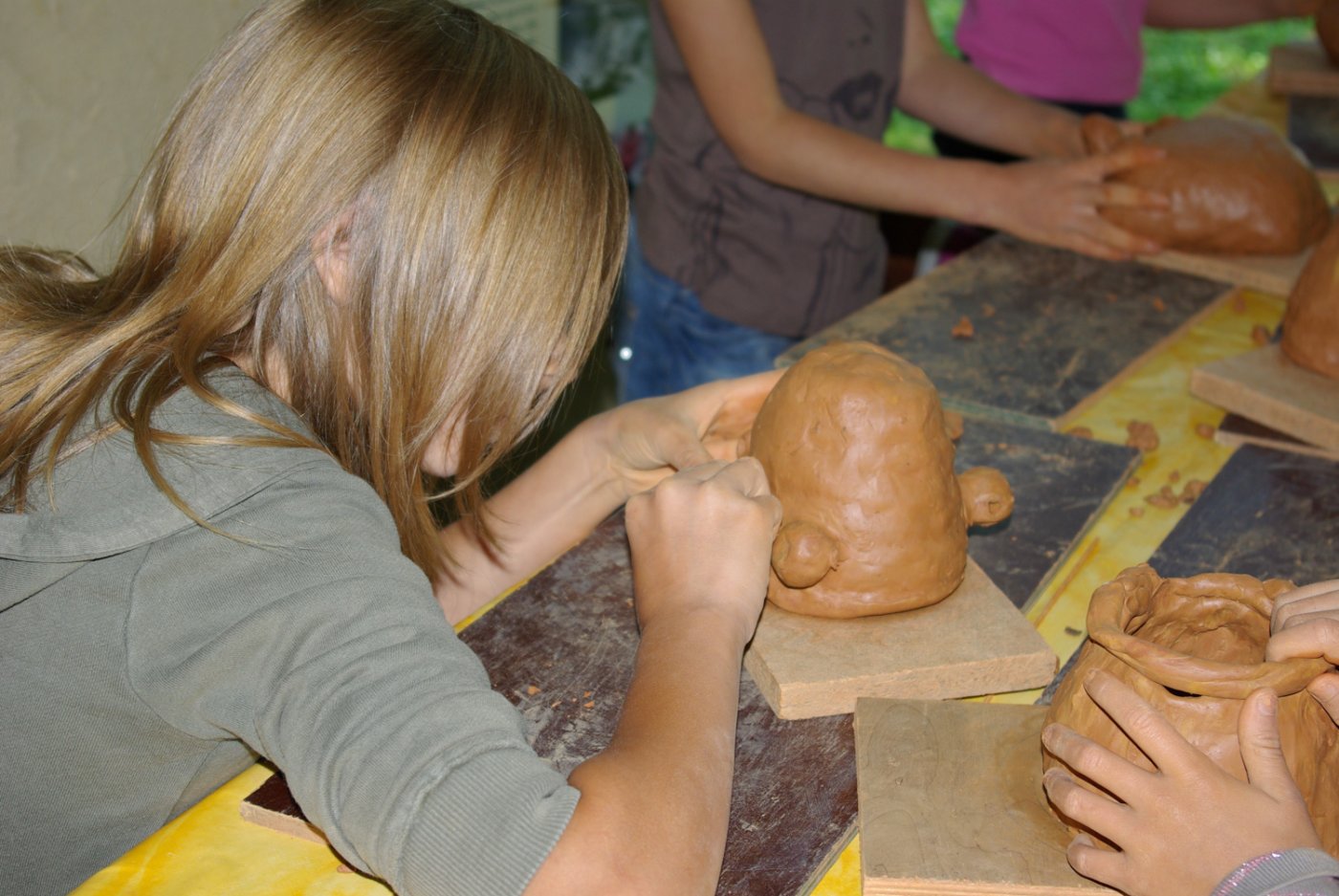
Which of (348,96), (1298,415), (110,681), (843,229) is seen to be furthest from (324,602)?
(843,229)

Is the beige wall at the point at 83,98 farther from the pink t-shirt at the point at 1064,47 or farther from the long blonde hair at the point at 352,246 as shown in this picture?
the pink t-shirt at the point at 1064,47

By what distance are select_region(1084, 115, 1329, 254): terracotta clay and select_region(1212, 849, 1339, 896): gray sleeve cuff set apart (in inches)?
77.4

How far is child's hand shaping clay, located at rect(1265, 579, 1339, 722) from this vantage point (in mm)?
1073

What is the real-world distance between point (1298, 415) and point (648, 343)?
137cm

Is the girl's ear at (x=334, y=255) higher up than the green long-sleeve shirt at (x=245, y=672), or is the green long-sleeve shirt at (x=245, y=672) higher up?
the girl's ear at (x=334, y=255)

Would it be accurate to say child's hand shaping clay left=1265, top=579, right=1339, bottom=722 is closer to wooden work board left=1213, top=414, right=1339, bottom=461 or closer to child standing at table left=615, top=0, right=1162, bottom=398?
wooden work board left=1213, top=414, right=1339, bottom=461

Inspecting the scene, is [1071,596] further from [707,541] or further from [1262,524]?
[707,541]

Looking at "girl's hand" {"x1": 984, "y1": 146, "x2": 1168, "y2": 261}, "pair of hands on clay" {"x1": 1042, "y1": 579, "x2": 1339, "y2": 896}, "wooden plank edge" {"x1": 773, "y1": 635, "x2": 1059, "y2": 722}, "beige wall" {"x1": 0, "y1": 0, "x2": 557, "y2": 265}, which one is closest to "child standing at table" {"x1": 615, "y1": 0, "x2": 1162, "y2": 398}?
"girl's hand" {"x1": 984, "y1": 146, "x2": 1168, "y2": 261}

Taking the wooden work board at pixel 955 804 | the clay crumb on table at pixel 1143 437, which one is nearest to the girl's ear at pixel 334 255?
the wooden work board at pixel 955 804

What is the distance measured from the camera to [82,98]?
7.89 ft

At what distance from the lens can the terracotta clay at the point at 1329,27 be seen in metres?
3.89

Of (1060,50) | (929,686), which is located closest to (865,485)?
(929,686)

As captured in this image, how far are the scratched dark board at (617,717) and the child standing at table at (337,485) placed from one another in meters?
0.12

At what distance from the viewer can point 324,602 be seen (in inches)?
40.2
